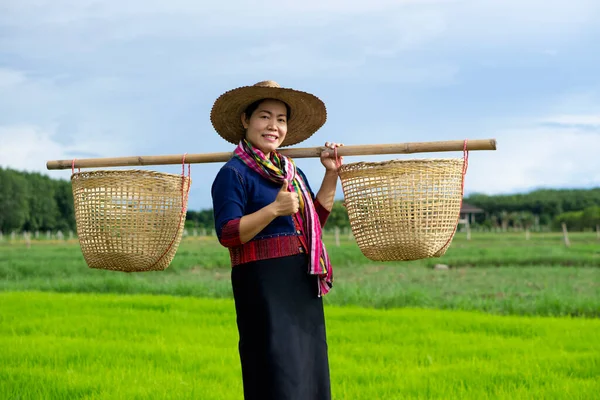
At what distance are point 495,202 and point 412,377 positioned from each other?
7326 centimetres

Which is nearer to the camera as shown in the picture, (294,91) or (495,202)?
(294,91)

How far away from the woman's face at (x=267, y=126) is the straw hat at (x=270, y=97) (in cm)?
5

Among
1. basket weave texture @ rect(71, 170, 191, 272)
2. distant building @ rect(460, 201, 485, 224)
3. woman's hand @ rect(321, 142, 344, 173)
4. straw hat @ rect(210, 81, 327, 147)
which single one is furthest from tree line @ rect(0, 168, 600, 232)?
woman's hand @ rect(321, 142, 344, 173)

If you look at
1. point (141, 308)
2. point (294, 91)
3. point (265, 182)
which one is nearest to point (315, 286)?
point (265, 182)

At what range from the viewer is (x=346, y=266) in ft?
70.8

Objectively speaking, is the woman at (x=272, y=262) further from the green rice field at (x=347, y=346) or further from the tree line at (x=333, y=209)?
the tree line at (x=333, y=209)

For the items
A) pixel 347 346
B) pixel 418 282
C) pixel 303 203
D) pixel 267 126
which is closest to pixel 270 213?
pixel 303 203

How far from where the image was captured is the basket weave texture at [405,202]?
3217mm

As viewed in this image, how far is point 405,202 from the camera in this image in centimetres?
323

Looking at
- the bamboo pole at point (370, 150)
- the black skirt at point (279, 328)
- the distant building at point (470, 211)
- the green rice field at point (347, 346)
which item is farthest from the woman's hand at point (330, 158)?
the distant building at point (470, 211)

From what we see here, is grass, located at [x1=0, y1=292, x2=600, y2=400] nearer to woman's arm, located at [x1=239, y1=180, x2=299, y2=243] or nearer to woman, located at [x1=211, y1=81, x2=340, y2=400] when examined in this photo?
woman, located at [x1=211, y1=81, x2=340, y2=400]

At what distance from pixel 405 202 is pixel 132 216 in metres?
1.52

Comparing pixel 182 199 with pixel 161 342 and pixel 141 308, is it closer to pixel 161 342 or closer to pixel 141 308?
pixel 161 342

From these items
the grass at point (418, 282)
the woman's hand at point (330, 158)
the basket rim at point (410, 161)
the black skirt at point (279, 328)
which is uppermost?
the woman's hand at point (330, 158)
